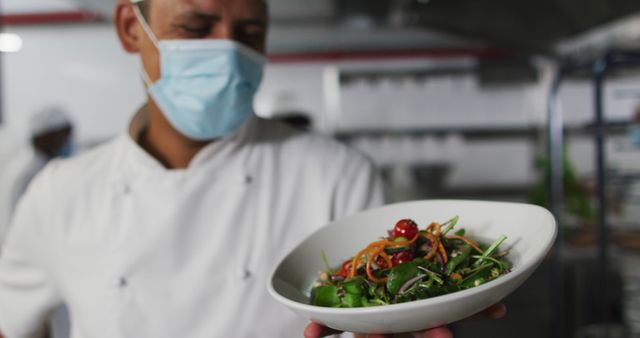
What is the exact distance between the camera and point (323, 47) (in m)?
5.61

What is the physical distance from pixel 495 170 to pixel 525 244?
4594 mm

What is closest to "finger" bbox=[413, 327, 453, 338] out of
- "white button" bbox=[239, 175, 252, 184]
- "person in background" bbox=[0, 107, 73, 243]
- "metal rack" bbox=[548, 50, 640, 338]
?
"white button" bbox=[239, 175, 252, 184]

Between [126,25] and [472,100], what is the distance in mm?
4289

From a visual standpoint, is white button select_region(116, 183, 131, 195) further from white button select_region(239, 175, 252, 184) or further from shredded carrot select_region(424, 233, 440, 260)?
shredded carrot select_region(424, 233, 440, 260)

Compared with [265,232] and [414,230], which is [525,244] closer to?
[414,230]

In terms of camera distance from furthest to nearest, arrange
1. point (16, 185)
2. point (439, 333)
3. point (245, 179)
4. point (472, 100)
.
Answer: point (472, 100) < point (16, 185) < point (245, 179) < point (439, 333)

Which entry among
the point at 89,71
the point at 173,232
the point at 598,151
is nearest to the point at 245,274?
the point at 173,232

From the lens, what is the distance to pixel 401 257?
2.18ft

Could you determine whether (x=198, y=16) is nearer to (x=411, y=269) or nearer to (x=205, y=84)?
(x=205, y=84)

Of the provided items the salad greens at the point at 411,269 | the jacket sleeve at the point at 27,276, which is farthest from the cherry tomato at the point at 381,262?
the jacket sleeve at the point at 27,276

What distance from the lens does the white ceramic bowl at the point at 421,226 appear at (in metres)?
0.54

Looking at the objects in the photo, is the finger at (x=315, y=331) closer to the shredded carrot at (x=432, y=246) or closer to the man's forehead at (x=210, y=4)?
the shredded carrot at (x=432, y=246)

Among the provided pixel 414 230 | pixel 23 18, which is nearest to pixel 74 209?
pixel 414 230

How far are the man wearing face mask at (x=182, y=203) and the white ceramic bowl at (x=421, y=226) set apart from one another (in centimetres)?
18
